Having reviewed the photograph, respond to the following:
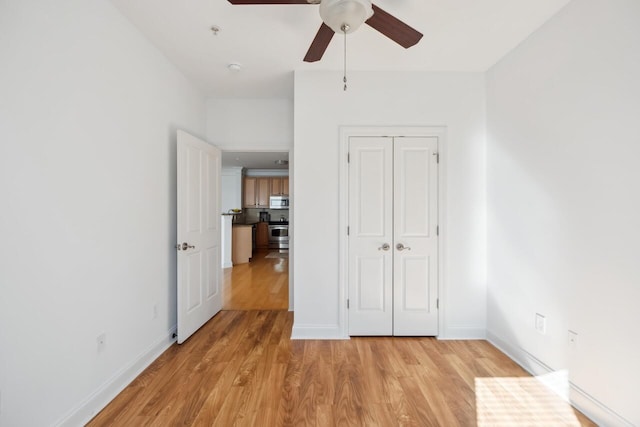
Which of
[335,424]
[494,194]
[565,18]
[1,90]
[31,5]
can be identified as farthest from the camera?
[494,194]

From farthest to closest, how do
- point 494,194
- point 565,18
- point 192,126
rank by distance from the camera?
point 192,126
point 494,194
point 565,18

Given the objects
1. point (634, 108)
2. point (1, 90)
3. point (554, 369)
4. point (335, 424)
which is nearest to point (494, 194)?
point (634, 108)

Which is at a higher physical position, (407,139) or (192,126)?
(192,126)

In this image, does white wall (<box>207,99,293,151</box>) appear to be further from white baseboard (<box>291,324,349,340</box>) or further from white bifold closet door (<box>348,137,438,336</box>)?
white baseboard (<box>291,324,349,340</box>)

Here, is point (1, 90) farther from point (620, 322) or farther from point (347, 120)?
point (620, 322)

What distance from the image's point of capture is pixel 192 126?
3162mm

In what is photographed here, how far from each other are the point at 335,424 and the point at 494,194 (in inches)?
93.5

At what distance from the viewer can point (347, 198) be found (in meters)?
2.81

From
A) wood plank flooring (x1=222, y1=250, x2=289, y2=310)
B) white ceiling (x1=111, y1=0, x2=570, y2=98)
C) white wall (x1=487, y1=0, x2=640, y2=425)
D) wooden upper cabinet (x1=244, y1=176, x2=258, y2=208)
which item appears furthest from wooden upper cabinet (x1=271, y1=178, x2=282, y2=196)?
white wall (x1=487, y1=0, x2=640, y2=425)

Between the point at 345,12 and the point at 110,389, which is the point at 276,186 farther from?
the point at 345,12

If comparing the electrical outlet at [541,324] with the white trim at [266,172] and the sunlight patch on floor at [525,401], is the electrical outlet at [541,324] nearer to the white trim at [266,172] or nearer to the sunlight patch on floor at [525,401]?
the sunlight patch on floor at [525,401]

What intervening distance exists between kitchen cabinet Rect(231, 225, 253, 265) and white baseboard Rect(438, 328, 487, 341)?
482 cm

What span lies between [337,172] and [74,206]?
2015mm

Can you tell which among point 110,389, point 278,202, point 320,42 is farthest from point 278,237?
point 320,42
